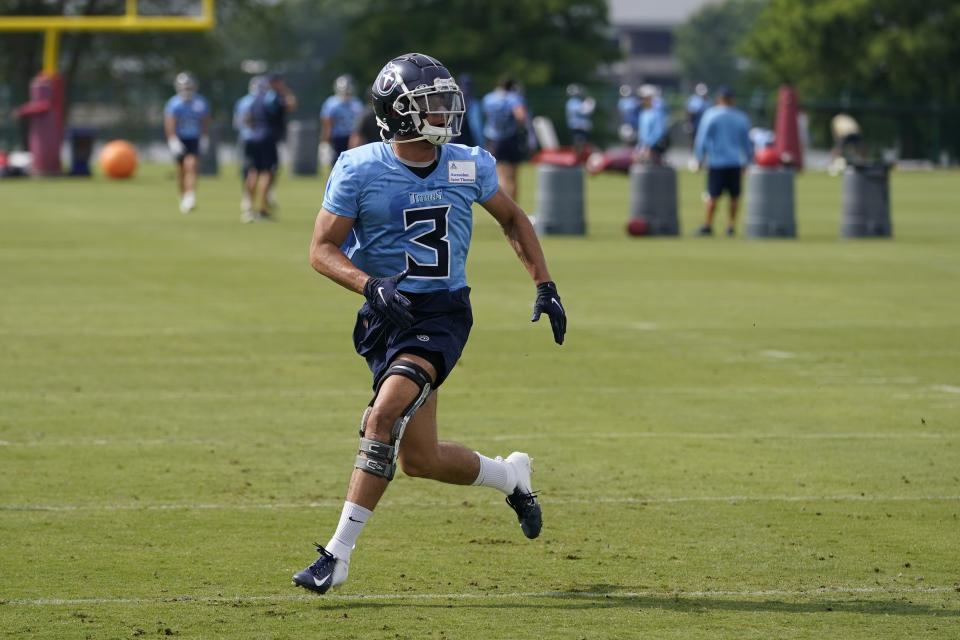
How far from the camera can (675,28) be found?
13800 centimetres

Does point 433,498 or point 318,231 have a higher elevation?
point 318,231

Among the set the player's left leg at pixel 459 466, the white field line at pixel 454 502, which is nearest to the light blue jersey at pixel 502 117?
the white field line at pixel 454 502

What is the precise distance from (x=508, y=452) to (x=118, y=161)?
32.5 meters

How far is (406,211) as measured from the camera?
6512 mm

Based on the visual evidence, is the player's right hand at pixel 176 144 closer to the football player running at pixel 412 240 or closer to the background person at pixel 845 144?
the football player running at pixel 412 240

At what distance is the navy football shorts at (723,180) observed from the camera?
23219mm

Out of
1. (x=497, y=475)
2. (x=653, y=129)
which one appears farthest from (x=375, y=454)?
(x=653, y=129)

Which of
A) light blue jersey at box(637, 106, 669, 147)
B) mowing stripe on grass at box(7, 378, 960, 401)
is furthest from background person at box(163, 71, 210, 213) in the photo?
mowing stripe on grass at box(7, 378, 960, 401)

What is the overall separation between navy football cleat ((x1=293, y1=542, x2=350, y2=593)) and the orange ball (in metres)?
35.1

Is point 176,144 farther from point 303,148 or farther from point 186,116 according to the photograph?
point 303,148

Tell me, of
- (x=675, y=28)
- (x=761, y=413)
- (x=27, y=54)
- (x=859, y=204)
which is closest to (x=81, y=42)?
(x=27, y=54)

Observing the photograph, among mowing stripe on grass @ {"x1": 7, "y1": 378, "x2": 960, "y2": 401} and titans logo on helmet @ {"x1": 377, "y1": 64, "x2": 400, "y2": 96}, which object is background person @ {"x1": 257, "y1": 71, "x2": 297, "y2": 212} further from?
titans logo on helmet @ {"x1": 377, "y1": 64, "x2": 400, "y2": 96}

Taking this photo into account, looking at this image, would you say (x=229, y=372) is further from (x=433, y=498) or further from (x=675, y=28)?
(x=675, y=28)

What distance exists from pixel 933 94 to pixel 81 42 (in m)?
28.9
